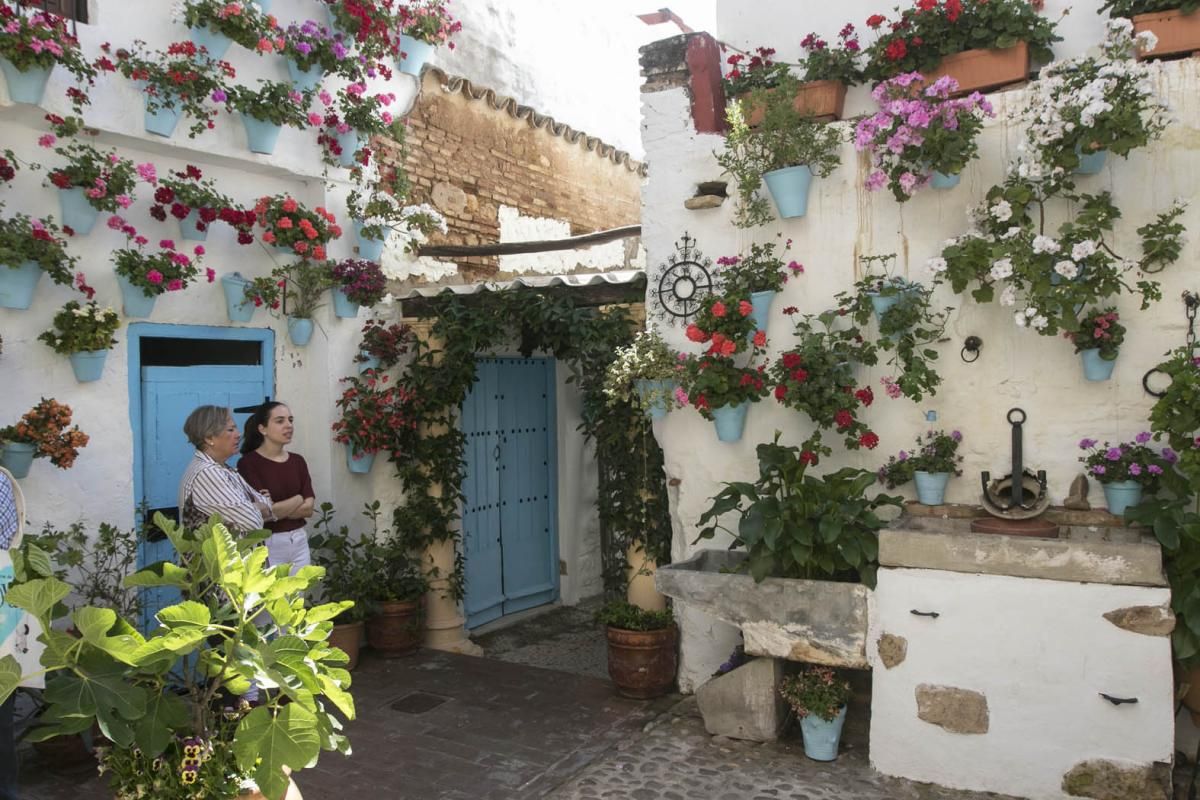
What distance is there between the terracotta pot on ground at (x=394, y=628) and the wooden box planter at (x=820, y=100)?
3953 mm

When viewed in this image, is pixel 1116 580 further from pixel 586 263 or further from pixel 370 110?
pixel 586 263

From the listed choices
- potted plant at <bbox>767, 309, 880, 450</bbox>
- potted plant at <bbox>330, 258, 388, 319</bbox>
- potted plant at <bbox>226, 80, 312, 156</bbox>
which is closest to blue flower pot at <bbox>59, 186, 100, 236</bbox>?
potted plant at <bbox>226, 80, 312, 156</bbox>

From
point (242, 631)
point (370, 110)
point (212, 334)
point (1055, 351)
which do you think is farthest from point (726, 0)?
point (242, 631)

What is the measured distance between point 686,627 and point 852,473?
62.2 inches

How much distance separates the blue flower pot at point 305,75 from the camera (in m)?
5.82

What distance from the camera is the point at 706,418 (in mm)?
5242

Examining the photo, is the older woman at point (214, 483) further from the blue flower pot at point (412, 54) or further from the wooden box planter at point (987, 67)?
the wooden box planter at point (987, 67)

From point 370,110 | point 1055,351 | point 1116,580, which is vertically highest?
point 370,110

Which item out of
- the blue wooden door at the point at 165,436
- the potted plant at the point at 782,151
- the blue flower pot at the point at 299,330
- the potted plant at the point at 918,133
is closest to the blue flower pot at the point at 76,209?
the blue wooden door at the point at 165,436

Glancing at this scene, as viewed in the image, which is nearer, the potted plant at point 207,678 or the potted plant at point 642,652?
the potted plant at point 207,678

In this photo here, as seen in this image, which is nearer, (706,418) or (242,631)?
(242,631)

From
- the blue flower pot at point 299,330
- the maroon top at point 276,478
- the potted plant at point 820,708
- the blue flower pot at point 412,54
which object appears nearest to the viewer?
the potted plant at point 820,708

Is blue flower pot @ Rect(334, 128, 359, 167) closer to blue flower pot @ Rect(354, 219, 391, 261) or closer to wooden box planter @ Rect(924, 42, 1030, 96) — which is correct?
blue flower pot @ Rect(354, 219, 391, 261)

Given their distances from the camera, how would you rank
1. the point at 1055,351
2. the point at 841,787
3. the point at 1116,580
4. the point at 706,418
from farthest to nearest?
the point at 706,418
the point at 1055,351
the point at 841,787
the point at 1116,580
